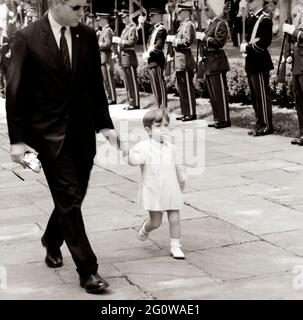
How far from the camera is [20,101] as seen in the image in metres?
4.88

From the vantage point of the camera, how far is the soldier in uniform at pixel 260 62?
10945 mm

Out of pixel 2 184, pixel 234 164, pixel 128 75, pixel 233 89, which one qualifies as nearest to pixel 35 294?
pixel 2 184

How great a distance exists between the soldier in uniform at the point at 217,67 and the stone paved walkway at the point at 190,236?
2.77m

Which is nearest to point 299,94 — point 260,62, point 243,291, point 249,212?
point 260,62

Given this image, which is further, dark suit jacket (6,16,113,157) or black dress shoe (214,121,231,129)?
black dress shoe (214,121,231,129)

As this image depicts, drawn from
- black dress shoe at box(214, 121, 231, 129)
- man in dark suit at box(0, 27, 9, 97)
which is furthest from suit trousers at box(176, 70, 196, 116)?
man in dark suit at box(0, 27, 9, 97)

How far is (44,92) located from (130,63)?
10.6 m

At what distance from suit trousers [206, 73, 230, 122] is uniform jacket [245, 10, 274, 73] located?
1039 millimetres

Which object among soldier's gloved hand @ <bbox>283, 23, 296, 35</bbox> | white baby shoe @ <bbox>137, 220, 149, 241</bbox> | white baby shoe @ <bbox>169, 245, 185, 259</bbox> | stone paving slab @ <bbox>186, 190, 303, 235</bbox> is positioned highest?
soldier's gloved hand @ <bbox>283, 23, 296, 35</bbox>

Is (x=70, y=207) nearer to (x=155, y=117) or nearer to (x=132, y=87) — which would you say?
(x=155, y=117)

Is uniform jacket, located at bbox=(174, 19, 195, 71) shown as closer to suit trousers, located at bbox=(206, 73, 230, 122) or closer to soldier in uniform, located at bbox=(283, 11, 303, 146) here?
suit trousers, located at bbox=(206, 73, 230, 122)

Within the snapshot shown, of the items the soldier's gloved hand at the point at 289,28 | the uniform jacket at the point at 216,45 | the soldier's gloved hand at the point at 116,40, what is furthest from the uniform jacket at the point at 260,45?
the soldier's gloved hand at the point at 116,40

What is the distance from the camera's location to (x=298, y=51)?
995cm

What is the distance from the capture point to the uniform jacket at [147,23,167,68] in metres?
13.6
